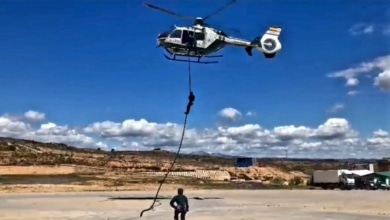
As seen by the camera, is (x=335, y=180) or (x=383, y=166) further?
(x=383, y=166)

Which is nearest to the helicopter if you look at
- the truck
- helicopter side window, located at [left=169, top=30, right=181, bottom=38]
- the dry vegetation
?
helicopter side window, located at [left=169, top=30, right=181, bottom=38]

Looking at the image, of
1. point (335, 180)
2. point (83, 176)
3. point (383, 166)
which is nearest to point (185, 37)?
point (83, 176)

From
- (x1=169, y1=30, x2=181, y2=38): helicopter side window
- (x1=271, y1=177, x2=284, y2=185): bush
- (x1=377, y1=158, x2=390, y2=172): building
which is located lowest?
(x1=271, y1=177, x2=284, y2=185): bush

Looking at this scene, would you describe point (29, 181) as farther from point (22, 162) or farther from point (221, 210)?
point (221, 210)

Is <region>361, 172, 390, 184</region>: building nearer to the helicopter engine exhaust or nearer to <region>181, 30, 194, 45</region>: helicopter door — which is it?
the helicopter engine exhaust

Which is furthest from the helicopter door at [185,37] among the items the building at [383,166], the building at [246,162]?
the building at [246,162]

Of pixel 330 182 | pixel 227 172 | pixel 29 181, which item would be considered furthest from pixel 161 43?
pixel 227 172

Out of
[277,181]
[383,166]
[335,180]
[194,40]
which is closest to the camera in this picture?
[194,40]

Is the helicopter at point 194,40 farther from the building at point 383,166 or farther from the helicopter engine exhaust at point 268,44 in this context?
the building at point 383,166

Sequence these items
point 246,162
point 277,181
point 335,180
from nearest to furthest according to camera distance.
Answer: point 335,180 → point 277,181 → point 246,162

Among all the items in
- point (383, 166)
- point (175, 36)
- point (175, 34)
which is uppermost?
point (175, 34)

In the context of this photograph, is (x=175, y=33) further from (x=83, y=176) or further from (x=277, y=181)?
(x=277, y=181)

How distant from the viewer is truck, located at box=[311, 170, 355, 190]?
247ft

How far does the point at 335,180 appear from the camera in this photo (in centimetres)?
7694
